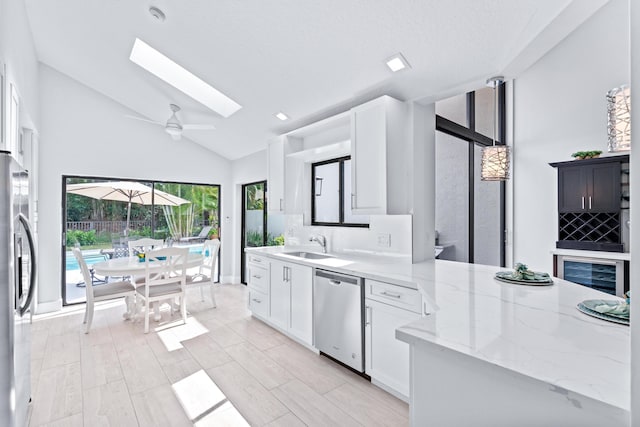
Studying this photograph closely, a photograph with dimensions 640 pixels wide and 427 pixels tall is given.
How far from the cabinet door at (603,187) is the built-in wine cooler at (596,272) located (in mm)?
627

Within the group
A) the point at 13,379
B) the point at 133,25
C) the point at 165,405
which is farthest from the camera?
the point at 133,25

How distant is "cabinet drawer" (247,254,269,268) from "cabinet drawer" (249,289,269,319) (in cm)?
37

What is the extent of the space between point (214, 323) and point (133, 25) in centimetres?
334

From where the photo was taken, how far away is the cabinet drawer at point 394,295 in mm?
2088

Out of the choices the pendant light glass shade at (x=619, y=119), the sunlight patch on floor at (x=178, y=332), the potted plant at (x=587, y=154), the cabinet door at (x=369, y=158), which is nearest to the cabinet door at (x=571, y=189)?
the potted plant at (x=587, y=154)

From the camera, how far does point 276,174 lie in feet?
13.4

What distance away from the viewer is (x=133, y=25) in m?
2.90

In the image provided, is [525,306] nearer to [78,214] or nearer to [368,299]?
[368,299]

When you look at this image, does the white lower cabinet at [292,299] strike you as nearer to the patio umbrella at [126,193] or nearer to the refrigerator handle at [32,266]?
the refrigerator handle at [32,266]

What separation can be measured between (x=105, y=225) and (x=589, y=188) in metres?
6.82

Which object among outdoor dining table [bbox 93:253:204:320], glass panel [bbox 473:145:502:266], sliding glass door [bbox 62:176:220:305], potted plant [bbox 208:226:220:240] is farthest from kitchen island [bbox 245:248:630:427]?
potted plant [bbox 208:226:220:240]

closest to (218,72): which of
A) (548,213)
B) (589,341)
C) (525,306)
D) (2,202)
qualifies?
(2,202)

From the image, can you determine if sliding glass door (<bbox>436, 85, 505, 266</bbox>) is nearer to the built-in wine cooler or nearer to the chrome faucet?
the built-in wine cooler

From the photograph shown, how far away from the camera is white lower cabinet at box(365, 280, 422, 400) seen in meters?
2.15
